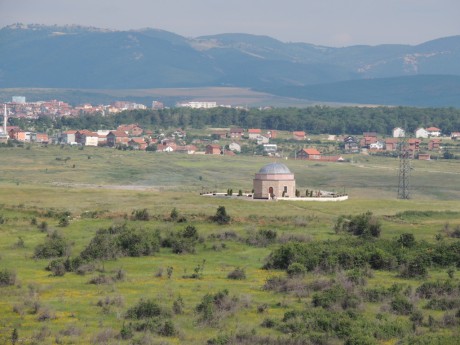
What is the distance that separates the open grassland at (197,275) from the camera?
3944 centimetres

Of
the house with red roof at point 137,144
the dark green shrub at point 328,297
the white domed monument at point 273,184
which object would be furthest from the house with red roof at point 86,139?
the dark green shrub at point 328,297

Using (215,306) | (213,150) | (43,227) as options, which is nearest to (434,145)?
(213,150)

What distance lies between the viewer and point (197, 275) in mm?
50250

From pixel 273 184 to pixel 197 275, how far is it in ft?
129

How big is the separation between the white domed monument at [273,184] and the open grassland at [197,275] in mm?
2920

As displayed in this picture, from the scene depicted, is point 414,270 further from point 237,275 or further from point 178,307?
point 178,307

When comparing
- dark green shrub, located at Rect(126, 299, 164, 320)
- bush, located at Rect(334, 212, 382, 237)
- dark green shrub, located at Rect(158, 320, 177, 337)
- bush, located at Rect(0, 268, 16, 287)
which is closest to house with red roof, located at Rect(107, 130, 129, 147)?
bush, located at Rect(334, 212, 382, 237)

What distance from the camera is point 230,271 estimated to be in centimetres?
5231

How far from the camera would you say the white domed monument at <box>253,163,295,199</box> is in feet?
292

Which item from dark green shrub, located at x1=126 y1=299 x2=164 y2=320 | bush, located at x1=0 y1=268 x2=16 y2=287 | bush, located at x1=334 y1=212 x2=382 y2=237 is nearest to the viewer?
dark green shrub, located at x1=126 y1=299 x2=164 y2=320

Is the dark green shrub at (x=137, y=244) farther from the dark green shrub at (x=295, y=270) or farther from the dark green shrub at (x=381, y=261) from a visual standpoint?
the dark green shrub at (x=381, y=261)

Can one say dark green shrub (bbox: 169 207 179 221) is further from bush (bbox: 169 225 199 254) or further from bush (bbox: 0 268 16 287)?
bush (bbox: 0 268 16 287)

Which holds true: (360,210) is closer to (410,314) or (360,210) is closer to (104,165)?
(410,314)

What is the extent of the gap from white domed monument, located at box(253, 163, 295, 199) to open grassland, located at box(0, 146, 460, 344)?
9.58 feet
